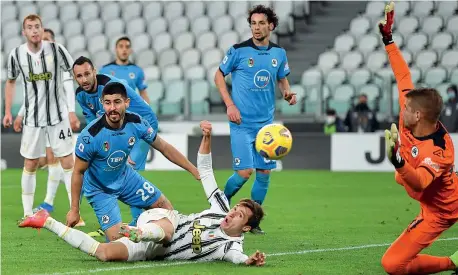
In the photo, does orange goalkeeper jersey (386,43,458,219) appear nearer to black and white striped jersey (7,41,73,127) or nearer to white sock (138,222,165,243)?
white sock (138,222,165,243)

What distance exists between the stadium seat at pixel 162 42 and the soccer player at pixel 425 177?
17.2 metres

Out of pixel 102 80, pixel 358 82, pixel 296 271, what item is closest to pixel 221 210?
pixel 296 271

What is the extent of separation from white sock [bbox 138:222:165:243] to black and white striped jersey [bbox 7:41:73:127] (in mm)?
4013

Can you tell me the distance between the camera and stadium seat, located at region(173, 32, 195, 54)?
24.1 m

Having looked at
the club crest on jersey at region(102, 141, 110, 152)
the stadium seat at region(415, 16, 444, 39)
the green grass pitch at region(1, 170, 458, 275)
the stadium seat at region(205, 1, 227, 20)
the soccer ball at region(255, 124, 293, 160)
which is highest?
the stadium seat at region(205, 1, 227, 20)

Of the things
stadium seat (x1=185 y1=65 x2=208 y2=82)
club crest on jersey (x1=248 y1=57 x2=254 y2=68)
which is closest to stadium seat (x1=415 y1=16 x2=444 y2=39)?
stadium seat (x1=185 y1=65 x2=208 y2=82)

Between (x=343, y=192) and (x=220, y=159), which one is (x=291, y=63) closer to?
(x=220, y=159)

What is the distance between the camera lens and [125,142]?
7961 mm

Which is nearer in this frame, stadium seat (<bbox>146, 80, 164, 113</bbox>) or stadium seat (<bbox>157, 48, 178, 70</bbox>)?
stadium seat (<bbox>146, 80, 164, 113</bbox>)

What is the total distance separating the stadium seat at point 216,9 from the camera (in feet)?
81.1

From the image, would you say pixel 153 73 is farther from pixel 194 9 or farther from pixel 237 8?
pixel 237 8

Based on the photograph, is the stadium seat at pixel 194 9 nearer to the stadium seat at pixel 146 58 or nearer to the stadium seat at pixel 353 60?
the stadium seat at pixel 146 58

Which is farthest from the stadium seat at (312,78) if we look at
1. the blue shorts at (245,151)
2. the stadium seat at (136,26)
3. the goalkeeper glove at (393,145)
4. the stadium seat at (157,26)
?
the goalkeeper glove at (393,145)

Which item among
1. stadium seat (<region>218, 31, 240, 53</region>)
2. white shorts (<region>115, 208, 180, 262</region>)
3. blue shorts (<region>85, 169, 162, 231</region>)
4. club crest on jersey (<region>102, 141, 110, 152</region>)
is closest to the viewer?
white shorts (<region>115, 208, 180, 262</region>)
